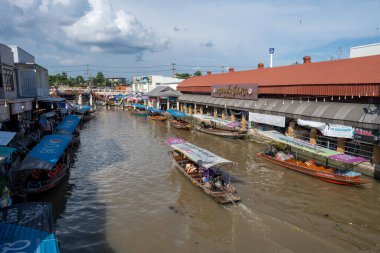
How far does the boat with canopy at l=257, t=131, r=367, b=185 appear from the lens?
18538 millimetres

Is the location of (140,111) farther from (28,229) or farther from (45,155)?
(28,229)

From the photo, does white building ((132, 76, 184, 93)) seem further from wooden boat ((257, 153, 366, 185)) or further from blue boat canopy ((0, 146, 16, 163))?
blue boat canopy ((0, 146, 16, 163))

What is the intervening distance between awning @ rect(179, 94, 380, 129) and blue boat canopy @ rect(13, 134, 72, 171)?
20384 mm

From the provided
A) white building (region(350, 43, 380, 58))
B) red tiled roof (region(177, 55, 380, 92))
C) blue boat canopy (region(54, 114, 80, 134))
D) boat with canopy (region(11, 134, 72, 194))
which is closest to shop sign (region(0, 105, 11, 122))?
boat with canopy (region(11, 134, 72, 194))

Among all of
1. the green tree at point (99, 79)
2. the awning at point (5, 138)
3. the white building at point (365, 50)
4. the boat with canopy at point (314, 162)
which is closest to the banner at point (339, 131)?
Answer: the boat with canopy at point (314, 162)

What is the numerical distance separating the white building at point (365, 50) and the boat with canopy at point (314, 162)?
1282 cm

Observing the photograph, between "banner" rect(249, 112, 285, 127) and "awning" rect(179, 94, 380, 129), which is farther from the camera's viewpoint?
"banner" rect(249, 112, 285, 127)

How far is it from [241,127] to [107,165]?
1789 cm

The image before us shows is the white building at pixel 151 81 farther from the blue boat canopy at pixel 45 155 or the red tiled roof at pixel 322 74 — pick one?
the blue boat canopy at pixel 45 155

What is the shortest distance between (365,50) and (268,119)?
38.6 feet

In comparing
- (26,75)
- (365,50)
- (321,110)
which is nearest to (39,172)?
(26,75)

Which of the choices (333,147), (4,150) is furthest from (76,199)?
(333,147)

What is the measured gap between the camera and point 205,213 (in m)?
15.7

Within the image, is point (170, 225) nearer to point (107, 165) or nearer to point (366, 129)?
point (107, 165)
